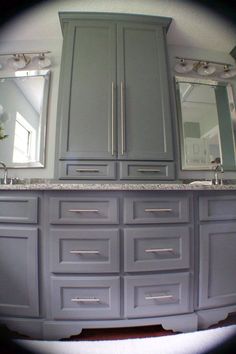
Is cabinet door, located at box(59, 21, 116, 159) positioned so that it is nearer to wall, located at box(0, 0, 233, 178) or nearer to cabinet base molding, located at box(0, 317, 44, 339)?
wall, located at box(0, 0, 233, 178)

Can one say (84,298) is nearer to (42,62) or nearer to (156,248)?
(156,248)

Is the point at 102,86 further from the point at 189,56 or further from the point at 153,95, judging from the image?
the point at 189,56

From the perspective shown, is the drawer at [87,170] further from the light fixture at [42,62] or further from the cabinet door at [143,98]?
the light fixture at [42,62]

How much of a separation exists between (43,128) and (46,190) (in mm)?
245

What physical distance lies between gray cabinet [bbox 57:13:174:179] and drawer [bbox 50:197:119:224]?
0.55 ft

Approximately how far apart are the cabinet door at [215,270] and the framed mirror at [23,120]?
68cm

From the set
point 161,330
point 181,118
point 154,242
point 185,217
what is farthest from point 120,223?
point 181,118

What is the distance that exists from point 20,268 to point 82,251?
0.22 metres

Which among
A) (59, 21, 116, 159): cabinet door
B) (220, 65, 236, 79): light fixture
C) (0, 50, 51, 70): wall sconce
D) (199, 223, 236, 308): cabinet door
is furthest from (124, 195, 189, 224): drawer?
(0, 50, 51, 70): wall sconce

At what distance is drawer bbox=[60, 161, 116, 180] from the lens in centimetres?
66

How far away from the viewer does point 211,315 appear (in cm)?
57

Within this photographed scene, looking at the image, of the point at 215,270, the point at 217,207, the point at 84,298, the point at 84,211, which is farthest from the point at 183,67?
the point at 84,298

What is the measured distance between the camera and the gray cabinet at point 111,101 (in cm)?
62

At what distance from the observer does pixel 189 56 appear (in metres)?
0.50
